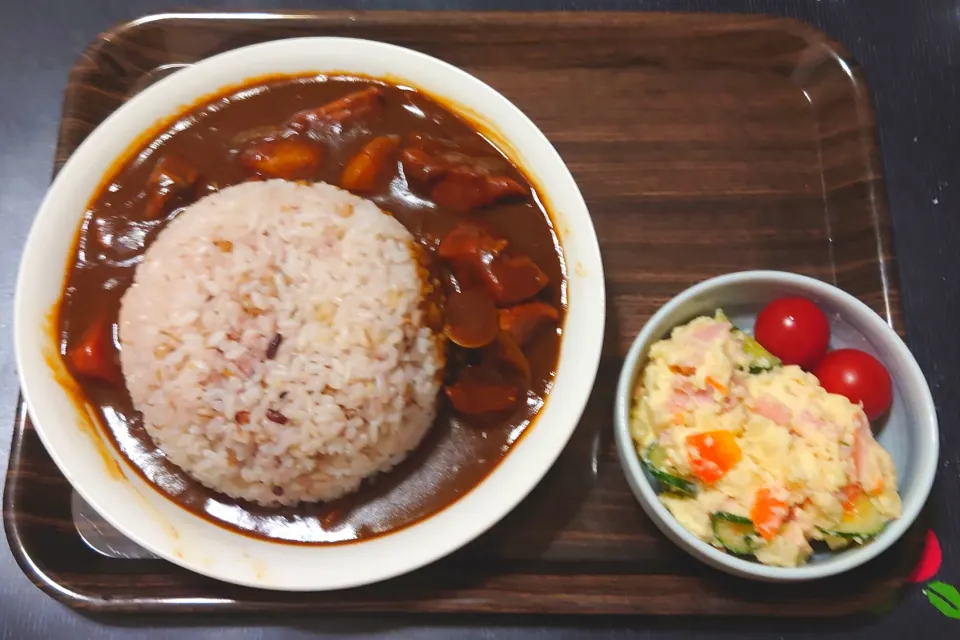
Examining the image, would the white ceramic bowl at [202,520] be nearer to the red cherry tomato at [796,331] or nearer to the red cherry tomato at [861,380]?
the red cherry tomato at [796,331]

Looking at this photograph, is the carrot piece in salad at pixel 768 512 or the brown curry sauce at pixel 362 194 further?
the brown curry sauce at pixel 362 194

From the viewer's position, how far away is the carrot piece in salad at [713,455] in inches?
54.8

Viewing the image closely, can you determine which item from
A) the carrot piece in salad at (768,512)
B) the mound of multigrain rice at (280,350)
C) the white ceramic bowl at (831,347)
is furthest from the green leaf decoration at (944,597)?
Result: the mound of multigrain rice at (280,350)

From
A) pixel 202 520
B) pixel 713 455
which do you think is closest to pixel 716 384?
pixel 713 455

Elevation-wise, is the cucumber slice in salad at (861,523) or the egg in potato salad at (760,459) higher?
the egg in potato salad at (760,459)

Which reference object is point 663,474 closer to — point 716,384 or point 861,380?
point 716,384

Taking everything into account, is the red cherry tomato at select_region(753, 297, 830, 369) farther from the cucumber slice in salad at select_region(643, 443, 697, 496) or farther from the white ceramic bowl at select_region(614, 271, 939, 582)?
the cucumber slice in salad at select_region(643, 443, 697, 496)

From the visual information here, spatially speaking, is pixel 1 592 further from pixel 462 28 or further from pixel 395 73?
pixel 462 28

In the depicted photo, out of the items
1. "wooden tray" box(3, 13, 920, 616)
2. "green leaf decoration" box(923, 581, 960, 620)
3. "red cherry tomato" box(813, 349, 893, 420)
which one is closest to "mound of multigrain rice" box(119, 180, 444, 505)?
"wooden tray" box(3, 13, 920, 616)

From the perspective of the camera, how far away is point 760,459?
4.57 feet

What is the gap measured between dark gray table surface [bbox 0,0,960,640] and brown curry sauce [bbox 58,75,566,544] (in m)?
0.25

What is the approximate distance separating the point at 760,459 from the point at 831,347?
0.40m

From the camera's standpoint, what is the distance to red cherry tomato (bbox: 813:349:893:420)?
1.49m

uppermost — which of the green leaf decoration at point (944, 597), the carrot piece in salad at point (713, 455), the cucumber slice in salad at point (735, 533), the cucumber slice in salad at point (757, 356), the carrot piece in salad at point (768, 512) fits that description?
the cucumber slice in salad at point (757, 356)
